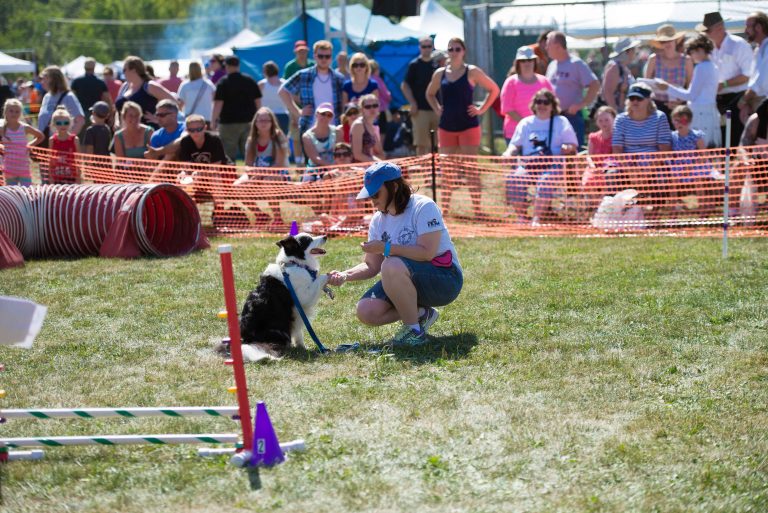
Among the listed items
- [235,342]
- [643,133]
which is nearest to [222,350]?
[235,342]

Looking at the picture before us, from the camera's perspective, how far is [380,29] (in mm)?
23703

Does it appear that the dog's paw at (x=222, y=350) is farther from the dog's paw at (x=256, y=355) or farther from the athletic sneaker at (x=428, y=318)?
the athletic sneaker at (x=428, y=318)

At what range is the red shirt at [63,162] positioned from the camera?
1172cm

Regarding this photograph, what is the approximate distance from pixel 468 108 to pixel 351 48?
1007cm

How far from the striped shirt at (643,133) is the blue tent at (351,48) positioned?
30.5 ft

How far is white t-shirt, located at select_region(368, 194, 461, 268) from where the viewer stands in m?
5.68

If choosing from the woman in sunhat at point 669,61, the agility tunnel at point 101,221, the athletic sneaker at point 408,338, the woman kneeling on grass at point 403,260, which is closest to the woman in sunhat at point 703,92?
the woman in sunhat at point 669,61

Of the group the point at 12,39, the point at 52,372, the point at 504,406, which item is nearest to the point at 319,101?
the point at 52,372

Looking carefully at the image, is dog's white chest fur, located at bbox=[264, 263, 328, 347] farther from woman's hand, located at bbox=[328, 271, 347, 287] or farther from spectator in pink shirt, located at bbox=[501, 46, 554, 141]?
spectator in pink shirt, located at bbox=[501, 46, 554, 141]

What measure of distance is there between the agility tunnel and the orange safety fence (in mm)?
1268

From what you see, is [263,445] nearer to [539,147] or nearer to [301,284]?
[301,284]

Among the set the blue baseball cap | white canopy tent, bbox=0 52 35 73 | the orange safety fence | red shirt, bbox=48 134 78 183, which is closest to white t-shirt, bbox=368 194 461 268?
the blue baseball cap

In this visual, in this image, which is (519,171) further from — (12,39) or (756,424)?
(12,39)

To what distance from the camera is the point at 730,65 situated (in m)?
10.8
